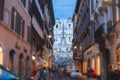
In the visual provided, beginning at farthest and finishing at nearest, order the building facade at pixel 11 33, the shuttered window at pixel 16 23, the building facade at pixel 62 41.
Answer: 1. the building facade at pixel 62 41
2. the shuttered window at pixel 16 23
3. the building facade at pixel 11 33

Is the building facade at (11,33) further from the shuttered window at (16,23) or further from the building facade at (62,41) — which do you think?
the building facade at (62,41)

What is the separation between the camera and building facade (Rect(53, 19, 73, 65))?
140500 millimetres

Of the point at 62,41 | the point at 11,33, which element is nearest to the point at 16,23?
the point at 11,33

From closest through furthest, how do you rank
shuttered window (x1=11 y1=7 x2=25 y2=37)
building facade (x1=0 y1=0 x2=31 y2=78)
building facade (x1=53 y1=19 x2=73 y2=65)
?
building facade (x1=0 y1=0 x2=31 y2=78) → shuttered window (x1=11 y1=7 x2=25 y2=37) → building facade (x1=53 y1=19 x2=73 y2=65)

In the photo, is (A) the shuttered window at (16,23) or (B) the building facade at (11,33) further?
(A) the shuttered window at (16,23)

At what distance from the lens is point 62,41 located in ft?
473

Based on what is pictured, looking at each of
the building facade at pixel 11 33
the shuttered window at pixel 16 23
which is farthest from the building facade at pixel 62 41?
the building facade at pixel 11 33

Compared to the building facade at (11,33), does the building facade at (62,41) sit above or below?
above

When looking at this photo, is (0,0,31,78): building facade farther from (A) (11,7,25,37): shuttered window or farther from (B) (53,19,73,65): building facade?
(B) (53,19,73,65): building facade

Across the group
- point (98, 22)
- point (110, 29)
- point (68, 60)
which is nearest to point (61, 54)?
point (68, 60)

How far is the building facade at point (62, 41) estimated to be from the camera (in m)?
140

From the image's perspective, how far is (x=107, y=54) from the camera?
34250mm

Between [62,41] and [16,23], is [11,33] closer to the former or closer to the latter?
[16,23]

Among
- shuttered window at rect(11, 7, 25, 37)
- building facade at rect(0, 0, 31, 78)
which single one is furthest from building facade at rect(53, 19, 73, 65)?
building facade at rect(0, 0, 31, 78)
